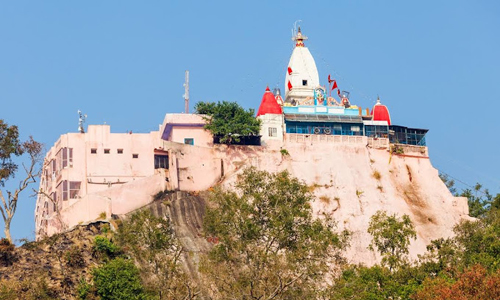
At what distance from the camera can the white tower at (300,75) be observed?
10619 centimetres

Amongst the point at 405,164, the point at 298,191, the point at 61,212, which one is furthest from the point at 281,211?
the point at 405,164

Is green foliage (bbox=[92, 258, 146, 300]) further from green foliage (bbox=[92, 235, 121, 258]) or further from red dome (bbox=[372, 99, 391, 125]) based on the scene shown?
red dome (bbox=[372, 99, 391, 125])

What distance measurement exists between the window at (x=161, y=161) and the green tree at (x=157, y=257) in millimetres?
20010

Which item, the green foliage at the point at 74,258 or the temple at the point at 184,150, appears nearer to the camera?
the green foliage at the point at 74,258

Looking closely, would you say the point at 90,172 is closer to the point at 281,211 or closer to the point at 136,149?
the point at 136,149

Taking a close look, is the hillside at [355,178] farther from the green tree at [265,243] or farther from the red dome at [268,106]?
the green tree at [265,243]

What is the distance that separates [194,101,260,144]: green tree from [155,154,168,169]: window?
4.54m

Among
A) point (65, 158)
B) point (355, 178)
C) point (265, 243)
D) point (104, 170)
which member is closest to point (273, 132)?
point (355, 178)

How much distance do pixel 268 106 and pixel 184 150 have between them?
9717mm

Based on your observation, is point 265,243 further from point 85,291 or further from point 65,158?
point 65,158

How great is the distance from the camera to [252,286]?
6494cm

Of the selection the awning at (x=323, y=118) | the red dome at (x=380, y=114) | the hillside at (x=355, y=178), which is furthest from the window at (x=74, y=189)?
the red dome at (x=380, y=114)

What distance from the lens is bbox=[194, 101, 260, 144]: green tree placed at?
317 feet

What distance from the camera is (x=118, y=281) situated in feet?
255
